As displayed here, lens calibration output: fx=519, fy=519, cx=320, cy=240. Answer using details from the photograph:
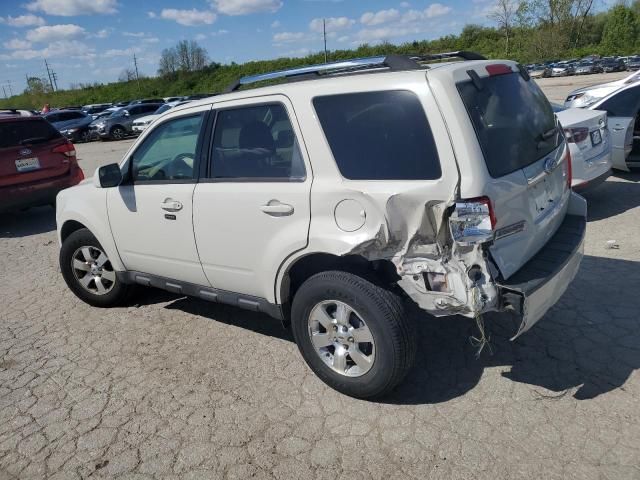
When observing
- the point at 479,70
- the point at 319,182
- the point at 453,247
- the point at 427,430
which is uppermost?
the point at 479,70

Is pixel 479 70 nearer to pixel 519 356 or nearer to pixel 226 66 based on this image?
pixel 519 356

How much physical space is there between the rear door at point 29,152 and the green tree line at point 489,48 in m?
53.3

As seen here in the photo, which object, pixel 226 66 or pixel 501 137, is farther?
pixel 226 66

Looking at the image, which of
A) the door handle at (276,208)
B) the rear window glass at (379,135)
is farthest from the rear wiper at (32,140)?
the rear window glass at (379,135)

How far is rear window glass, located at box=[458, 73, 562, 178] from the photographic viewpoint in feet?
9.21

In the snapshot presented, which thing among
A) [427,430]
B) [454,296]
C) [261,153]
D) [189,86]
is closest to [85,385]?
[261,153]

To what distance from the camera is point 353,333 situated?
307 cm

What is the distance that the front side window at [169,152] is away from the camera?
3832 millimetres

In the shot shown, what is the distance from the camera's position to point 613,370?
327 centimetres

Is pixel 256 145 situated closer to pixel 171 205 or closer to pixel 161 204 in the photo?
pixel 171 205

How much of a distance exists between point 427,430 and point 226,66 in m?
74.4

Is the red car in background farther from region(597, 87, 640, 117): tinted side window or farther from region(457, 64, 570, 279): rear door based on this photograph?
region(597, 87, 640, 117): tinted side window

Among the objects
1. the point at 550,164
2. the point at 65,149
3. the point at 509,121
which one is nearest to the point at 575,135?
the point at 550,164

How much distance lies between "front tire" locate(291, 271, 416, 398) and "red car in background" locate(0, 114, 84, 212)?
6.55m
